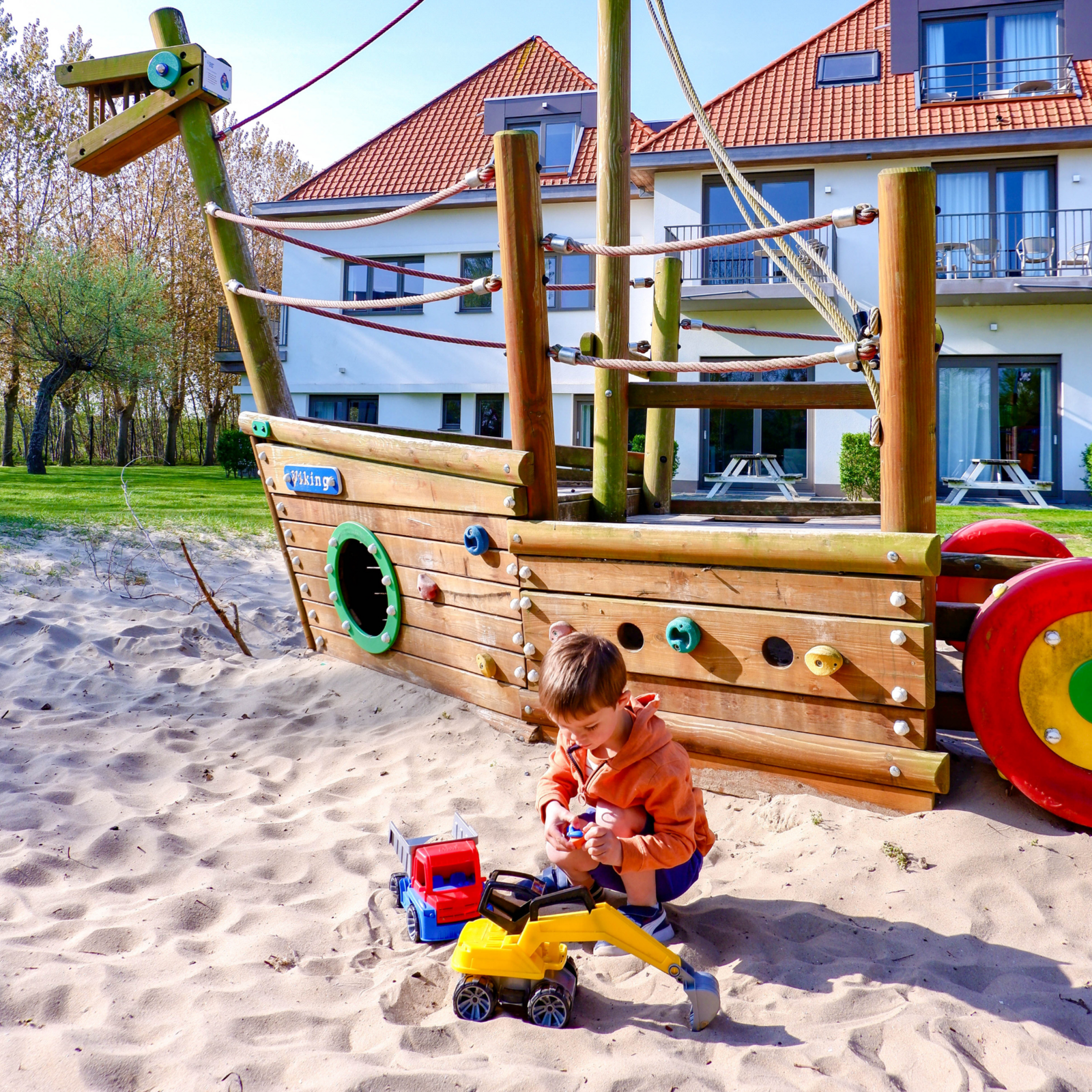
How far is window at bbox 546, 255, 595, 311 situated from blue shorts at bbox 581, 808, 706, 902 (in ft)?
50.0

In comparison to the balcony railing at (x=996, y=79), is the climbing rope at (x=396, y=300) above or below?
below

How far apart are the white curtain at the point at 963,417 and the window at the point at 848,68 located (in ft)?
17.5

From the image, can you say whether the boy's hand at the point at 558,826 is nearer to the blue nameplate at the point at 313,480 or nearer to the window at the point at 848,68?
the blue nameplate at the point at 313,480

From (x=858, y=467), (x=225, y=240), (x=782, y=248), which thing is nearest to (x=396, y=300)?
(x=782, y=248)

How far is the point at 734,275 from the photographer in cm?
1589

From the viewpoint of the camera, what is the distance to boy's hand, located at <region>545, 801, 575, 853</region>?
2.10 m

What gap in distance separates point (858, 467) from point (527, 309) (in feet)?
41.2

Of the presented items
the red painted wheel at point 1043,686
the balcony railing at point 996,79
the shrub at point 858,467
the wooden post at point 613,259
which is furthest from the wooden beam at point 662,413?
the balcony railing at point 996,79

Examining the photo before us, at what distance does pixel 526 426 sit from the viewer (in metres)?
3.31

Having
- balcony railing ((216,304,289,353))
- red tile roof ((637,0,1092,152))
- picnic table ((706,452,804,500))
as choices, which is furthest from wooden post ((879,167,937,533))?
balcony railing ((216,304,289,353))

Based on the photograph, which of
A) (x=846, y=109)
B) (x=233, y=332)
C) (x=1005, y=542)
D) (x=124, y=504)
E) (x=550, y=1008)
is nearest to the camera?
(x=550, y=1008)

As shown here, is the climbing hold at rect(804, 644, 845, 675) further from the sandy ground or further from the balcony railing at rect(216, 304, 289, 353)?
the balcony railing at rect(216, 304, 289, 353)

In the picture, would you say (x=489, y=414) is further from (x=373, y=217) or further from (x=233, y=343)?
(x=373, y=217)

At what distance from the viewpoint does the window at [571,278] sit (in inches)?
656
